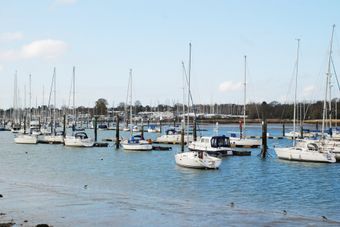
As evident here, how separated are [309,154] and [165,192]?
24731 mm

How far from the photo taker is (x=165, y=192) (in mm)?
37312

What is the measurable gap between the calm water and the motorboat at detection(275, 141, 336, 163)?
3.44 feet

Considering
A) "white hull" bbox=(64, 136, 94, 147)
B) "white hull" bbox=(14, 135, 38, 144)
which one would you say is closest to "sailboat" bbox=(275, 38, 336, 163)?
"white hull" bbox=(64, 136, 94, 147)

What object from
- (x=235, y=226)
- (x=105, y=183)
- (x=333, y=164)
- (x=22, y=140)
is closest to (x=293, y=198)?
(x=235, y=226)

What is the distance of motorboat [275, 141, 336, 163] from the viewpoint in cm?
5678

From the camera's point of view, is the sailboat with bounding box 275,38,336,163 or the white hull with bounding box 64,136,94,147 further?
the white hull with bounding box 64,136,94,147

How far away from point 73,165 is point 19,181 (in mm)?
14651

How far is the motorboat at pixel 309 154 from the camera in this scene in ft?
186

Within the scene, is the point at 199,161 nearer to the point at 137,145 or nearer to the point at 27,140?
the point at 137,145

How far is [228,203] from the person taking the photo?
107 ft

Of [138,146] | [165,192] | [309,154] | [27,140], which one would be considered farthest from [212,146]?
[27,140]

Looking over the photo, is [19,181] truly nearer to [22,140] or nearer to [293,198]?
[293,198]

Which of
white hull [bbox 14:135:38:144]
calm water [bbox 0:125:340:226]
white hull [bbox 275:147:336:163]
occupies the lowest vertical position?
calm water [bbox 0:125:340:226]

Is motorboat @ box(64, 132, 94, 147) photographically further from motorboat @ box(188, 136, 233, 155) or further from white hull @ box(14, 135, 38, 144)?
motorboat @ box(188, 136, 233, 155)
